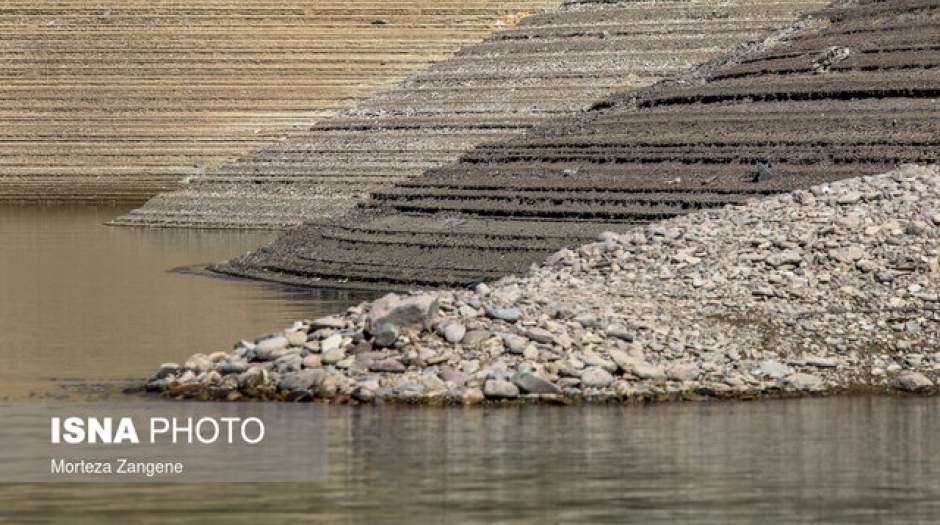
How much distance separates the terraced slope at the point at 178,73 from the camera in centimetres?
6088

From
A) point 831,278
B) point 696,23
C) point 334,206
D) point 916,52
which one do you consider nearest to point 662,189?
Result: point 916,52

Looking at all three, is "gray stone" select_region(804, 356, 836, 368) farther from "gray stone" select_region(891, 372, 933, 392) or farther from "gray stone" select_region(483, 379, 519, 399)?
"gray stone" select_region(483, 379, 519, 399)

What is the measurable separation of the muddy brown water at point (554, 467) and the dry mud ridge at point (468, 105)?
1157 inches

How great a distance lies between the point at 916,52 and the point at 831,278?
17.6 metres

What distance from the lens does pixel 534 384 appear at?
54.0ft

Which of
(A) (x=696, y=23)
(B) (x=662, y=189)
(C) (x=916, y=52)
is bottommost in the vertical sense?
(B) (x=662, y=189)

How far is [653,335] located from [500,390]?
6.20 ft

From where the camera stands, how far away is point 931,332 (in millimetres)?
18625

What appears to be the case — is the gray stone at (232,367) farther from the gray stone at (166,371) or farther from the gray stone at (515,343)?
the gray stone at (515,343)

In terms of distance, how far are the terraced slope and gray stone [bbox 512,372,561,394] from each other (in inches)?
1711

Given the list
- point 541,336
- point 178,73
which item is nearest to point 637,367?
point 541,336

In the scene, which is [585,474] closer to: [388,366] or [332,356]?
[388,366]

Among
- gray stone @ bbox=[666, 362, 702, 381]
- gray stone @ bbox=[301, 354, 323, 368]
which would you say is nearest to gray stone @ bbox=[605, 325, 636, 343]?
gray stone @ bbox=[666, 362, 702, 381]

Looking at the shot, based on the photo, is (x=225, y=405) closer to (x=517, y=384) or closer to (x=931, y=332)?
(x=517, y=384)
